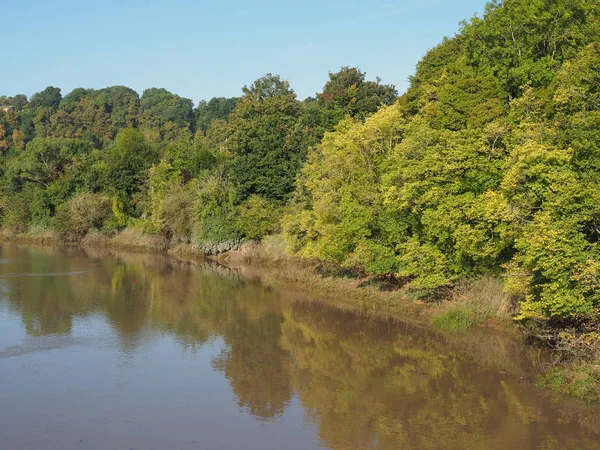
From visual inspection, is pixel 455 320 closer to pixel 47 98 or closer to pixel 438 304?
pixel 438 304

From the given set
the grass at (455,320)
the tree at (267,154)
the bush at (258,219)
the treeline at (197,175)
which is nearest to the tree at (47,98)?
the treeline at (197,175)

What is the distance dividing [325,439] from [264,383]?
4888 millimetres

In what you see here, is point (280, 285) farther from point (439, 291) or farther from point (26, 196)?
point (26, 196)

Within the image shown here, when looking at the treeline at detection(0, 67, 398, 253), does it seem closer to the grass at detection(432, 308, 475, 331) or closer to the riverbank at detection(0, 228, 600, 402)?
the riverbank at detection(0, 228, 600, 402)

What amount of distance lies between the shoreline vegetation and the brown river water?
233cm

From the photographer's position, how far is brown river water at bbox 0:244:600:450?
56.8 ft

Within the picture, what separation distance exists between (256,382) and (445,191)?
1258 cm

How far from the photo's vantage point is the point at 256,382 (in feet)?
71.3

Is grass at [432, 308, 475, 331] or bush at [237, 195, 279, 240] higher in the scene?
bush at [237, 195, 279, 240]

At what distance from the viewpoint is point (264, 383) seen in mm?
21641

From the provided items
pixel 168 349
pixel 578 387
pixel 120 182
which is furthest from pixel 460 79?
pixel 120 182

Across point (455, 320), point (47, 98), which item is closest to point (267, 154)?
point (455, 320)

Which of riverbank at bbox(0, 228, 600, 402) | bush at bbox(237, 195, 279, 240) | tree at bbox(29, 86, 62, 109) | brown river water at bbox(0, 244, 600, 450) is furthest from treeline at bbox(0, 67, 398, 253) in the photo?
tree at bbox(29, 86, 62, 109)

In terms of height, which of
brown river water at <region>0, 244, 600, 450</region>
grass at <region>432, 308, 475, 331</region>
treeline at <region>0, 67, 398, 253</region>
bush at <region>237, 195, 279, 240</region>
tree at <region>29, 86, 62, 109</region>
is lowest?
brown river water at <region>0, 244, 600, 450</region>
